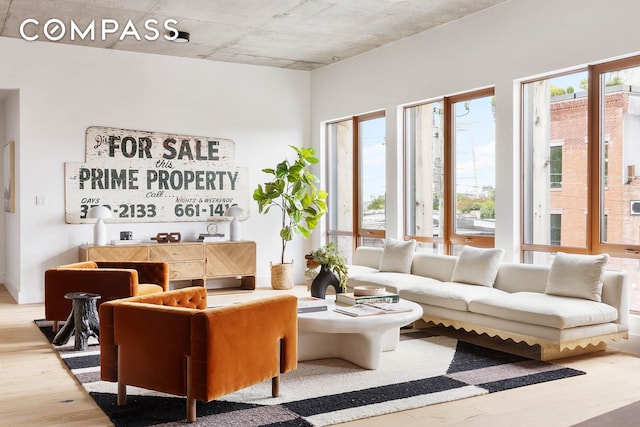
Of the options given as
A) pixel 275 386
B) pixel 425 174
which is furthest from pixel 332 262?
pixel 425 174

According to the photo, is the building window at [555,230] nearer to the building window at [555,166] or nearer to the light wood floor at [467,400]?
the building window at [555,166]

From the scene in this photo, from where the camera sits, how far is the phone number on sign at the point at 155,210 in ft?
26.9

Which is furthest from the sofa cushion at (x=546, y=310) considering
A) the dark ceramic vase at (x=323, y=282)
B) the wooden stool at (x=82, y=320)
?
the wooden stool at (x=82, y=320)

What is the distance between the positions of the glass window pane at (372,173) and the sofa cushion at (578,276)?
326 cm

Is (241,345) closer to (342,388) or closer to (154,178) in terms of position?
(342,388)

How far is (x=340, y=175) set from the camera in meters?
9.20

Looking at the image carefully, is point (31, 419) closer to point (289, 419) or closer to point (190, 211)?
point (289, 419)

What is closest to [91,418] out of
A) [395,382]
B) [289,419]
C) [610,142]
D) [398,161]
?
[289,419]

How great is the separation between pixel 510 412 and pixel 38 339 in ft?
13.3

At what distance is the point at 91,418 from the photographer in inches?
141

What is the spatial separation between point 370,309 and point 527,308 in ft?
3.91

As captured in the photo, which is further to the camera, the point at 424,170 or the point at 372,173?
the point at 372,173

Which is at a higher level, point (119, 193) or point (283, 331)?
point (119, 193)

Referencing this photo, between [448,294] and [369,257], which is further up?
[369,257]
